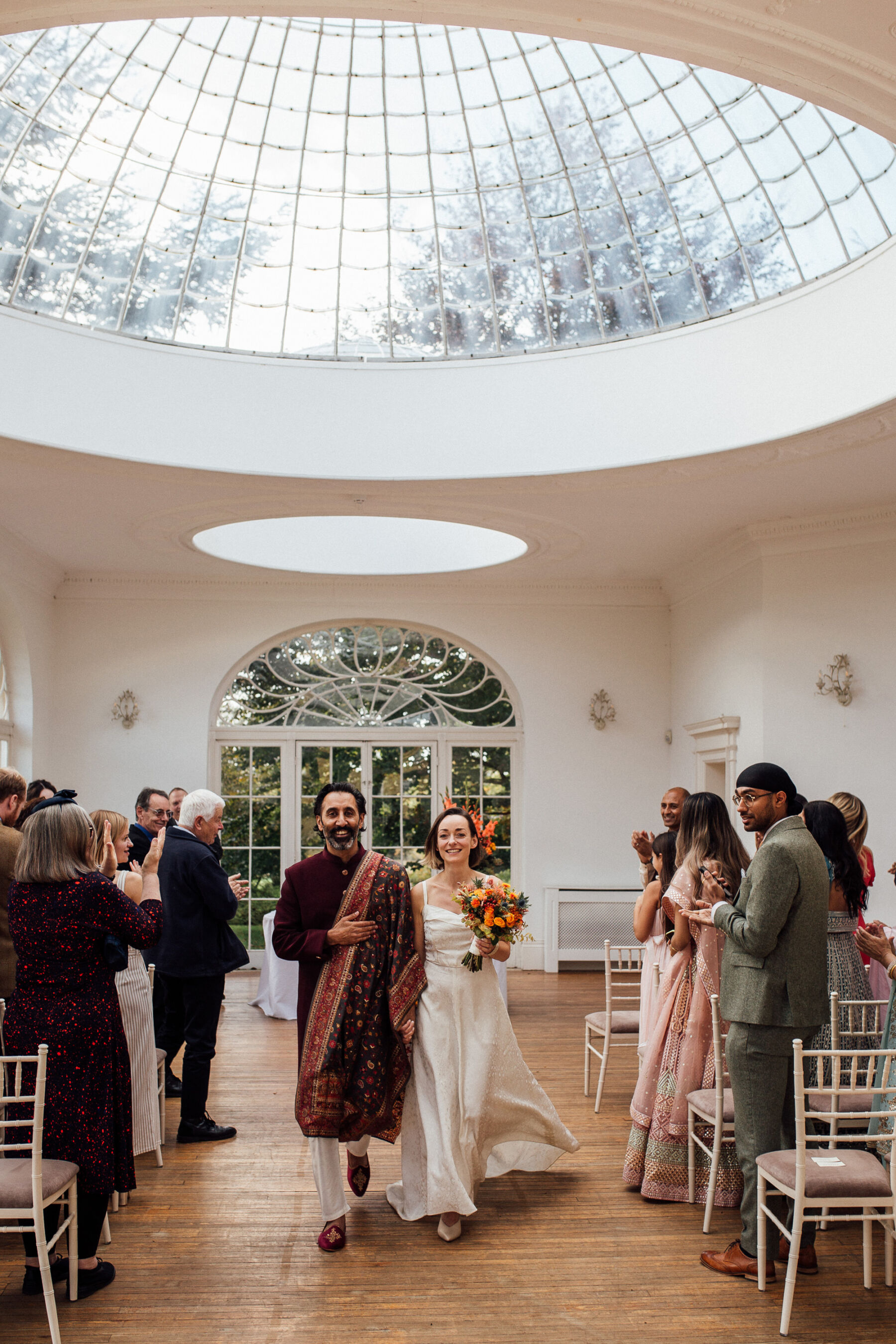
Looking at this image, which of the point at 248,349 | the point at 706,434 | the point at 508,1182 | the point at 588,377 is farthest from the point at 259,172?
the point at 508,1182

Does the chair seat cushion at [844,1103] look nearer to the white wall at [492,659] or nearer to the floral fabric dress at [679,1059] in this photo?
the floral fabric dress at [679,1059]

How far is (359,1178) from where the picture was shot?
14.7 ft

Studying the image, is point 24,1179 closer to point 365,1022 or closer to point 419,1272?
A: point 365,1022

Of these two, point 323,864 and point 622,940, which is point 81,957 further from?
point 622,940

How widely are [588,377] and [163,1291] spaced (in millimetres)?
6543

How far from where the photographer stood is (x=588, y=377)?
8133mm

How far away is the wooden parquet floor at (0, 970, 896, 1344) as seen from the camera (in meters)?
3.51

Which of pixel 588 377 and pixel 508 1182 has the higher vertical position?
pixel 588 377

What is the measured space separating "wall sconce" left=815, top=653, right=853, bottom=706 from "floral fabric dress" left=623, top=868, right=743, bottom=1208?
4.46m

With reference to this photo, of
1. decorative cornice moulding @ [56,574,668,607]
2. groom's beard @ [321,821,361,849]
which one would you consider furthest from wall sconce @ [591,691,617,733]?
groom's beard @ [321,821,361,849]

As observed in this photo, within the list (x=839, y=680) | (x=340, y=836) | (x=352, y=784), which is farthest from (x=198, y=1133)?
(x=352, y=784)

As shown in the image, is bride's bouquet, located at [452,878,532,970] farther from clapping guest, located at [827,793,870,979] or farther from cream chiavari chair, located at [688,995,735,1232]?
clapping guest, located at [827,793,870,979]

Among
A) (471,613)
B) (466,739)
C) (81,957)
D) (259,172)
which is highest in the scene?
(259,172)

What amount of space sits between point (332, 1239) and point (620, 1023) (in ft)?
8.00
